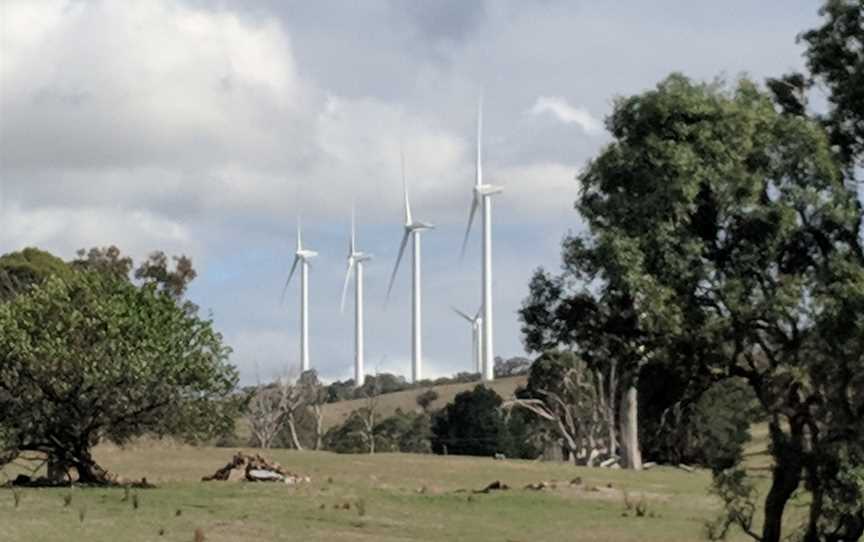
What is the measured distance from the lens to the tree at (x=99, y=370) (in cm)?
5056

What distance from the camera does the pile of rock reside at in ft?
185

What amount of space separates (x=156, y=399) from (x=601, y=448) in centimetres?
4280

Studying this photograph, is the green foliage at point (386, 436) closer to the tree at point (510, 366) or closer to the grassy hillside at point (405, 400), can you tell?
the grassy hillside at point (405, 400)

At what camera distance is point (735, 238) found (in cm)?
2905

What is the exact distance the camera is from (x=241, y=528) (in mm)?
38688

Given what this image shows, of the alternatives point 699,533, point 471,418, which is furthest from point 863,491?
point 471,418

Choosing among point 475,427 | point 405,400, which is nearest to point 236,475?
point 475,427

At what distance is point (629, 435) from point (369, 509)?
3545 centimetres

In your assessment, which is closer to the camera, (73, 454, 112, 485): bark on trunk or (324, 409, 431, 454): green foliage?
(73, 454, 112, 485): bark on trunk

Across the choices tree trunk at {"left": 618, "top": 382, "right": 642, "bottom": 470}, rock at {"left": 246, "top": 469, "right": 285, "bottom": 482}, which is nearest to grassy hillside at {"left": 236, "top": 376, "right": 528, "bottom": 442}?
tree trunk at {"left": 618, "top": 382, "right": 642, "bottom": 470}

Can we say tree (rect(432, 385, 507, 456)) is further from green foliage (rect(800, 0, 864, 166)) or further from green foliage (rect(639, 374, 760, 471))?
green foliage (rect(800, 0, 864, 166))

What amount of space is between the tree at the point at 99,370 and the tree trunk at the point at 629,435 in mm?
27072

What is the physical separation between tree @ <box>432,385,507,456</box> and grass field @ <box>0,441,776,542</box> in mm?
37168

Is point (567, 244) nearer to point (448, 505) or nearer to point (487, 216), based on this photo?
point (448, 505)
